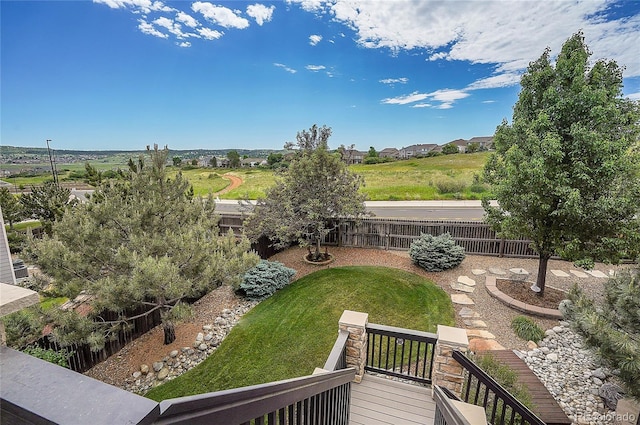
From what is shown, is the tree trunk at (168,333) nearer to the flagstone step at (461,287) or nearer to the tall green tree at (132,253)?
the tall green tree at (132,253)

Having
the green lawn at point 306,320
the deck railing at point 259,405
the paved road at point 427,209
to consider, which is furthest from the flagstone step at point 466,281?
the paved road at point 427,209

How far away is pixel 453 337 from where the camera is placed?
12.1 feet

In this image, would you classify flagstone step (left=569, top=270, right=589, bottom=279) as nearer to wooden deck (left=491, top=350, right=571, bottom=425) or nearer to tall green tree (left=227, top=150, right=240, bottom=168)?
wooden deck (left=491, top=350, right=571, bottom=425)

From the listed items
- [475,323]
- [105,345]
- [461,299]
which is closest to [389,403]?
[475,323]

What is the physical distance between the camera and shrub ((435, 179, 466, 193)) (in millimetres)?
21594

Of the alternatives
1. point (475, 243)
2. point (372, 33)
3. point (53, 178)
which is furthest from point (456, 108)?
point (53, 178)

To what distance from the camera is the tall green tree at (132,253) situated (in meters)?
4.70

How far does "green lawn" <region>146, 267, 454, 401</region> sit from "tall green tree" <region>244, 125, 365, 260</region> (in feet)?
5.24

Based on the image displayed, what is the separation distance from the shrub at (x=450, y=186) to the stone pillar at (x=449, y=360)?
1969cm

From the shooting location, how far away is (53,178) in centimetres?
1308

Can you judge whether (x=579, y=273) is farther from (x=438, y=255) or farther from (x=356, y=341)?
(x=356, y=341)

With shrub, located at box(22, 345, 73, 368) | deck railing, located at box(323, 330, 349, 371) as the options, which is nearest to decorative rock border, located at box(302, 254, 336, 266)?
deck railing, located at box(323, 330, 349, 371)

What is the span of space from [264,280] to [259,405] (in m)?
6.92

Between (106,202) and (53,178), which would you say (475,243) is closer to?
(106,202)
